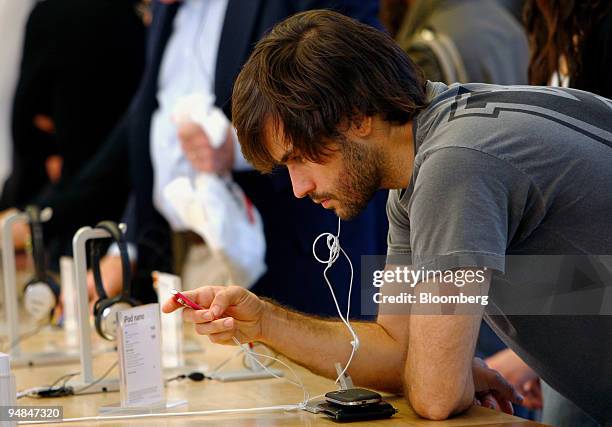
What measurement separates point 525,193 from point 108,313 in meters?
0.89

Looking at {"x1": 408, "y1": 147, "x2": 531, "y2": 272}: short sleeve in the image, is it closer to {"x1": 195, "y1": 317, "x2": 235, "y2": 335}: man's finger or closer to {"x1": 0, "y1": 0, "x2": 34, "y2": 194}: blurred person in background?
{"x1": 195, "y1": 317, "x2": 235, "y2": 335}: man's finger

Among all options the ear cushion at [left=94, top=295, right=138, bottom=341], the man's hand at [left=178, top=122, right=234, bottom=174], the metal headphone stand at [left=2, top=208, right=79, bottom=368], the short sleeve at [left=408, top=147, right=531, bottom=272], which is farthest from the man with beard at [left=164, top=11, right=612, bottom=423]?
the man's hand at [left=178, top=122, right=234, bottom=174]

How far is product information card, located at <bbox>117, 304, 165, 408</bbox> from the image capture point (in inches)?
70.3

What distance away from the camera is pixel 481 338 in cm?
292

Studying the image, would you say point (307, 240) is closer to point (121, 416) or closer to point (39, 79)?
point (121, 416)

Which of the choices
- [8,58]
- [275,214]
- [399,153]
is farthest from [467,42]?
[8,58]

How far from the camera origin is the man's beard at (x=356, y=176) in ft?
5.77

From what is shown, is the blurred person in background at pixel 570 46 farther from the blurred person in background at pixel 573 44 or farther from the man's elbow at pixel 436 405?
the man's elbow at pixel 436 405

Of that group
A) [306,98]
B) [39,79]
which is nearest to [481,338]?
[306,98]

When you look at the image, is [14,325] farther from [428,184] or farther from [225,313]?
[428,184]

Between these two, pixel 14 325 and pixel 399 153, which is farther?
pixel 14 325

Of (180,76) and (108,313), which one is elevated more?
(180,76)

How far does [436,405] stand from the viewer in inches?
64.2

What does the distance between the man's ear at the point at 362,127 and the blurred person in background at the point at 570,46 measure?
749mm
